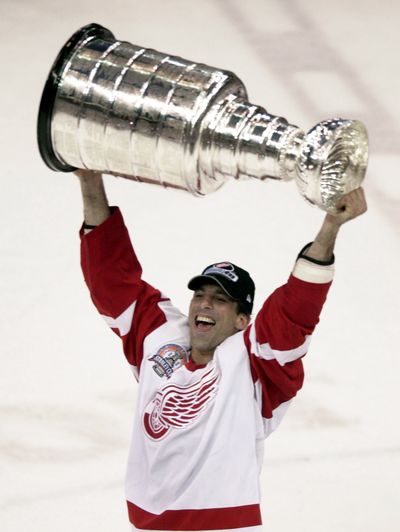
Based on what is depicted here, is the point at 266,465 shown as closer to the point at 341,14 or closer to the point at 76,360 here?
the point at 76,360

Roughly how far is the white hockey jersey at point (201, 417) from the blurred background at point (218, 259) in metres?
0.97

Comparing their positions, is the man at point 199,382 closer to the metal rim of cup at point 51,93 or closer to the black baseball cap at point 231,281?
the black baseball cap at point 231,281

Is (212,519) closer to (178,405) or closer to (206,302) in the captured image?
(178,405)

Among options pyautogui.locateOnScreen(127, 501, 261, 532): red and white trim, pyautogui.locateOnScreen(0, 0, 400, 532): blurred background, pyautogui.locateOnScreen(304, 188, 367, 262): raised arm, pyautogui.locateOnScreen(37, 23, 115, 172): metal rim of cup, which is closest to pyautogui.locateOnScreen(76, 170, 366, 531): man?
pyautogui.locateOnScreen(127, 501, 261, 532): red and white trim

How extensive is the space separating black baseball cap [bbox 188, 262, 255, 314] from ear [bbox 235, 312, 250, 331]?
0.07ft

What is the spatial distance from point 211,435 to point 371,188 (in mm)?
2841

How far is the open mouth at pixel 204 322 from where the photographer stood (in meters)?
3.79

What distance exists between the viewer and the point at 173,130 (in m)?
3.13

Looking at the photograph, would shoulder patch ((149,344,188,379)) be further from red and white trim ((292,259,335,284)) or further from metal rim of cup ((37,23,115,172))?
metal rim of cup ((37,23,115,172))

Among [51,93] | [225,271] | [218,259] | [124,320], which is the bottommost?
[124,320]

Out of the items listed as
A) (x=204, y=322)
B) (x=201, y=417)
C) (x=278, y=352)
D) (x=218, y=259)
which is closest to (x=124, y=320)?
(x=204, y=322)

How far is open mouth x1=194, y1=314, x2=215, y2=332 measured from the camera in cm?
379

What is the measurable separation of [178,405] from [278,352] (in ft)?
0.97

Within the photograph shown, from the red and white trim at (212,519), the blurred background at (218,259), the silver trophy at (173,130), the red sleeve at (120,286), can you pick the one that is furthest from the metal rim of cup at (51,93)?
the blurred background at (218,259)
